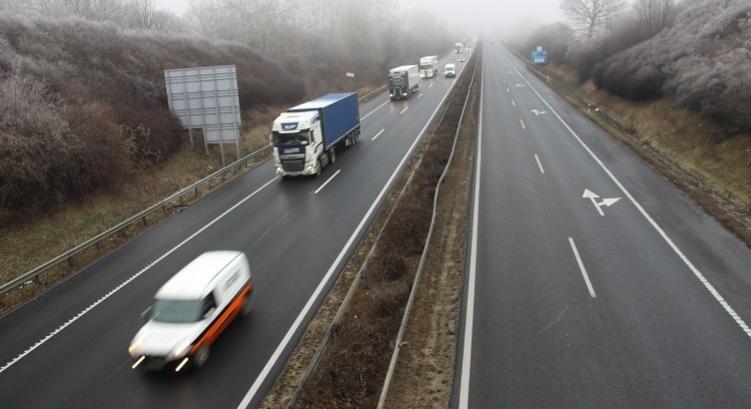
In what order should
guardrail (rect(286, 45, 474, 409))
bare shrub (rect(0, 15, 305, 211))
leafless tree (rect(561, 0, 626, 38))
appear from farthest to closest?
leafless tree (rect(561, 0, 626, 38)) → bare shrub (rect(0, 15, 305, 211)) → guardrail (rect(286, 45, 474, 409))

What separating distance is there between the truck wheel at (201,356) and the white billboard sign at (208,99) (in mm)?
18445

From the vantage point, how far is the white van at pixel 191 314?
34.1ft

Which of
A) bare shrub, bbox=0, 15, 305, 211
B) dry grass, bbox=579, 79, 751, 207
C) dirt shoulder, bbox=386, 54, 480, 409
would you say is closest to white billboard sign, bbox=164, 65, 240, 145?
bare shrub, bbox=0, 15, 305, 211

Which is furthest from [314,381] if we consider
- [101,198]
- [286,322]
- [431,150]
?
[431,150]

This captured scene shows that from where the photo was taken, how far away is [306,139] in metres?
24.4

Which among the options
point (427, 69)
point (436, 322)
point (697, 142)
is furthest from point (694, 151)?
point (427, 69)

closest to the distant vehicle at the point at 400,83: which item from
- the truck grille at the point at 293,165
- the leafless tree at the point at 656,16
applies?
the leafless tree at the point at 656,16

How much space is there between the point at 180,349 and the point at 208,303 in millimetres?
1267

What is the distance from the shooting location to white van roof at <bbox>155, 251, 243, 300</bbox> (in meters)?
11.2

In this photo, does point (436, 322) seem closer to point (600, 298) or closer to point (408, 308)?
point (408, 308)

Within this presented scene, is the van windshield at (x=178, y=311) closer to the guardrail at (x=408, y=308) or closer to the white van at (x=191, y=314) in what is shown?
the white van at (x=191, y=314)

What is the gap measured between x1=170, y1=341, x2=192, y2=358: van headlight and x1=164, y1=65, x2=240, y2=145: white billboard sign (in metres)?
18.8

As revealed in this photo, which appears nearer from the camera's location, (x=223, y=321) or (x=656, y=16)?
(x=223, y=321)

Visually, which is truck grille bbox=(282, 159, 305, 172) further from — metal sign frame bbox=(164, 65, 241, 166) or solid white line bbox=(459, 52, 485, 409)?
solid white line bbox=(459, 52, 485, 409)
